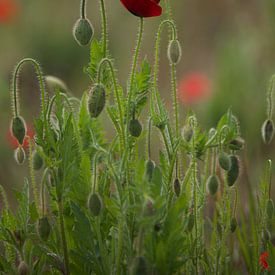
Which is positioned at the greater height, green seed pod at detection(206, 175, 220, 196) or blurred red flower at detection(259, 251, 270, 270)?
green seed pod at detection(206, 175, 220, 196)

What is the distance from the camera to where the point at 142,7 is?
1.73m

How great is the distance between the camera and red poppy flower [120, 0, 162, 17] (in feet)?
5.66

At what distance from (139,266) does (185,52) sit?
12.3 ft

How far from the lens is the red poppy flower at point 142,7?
5.66 ft

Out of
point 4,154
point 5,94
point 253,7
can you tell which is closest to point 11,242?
point 4,154

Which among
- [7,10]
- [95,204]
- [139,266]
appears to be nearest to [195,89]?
[7,10]

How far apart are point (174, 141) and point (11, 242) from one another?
398 millimetres

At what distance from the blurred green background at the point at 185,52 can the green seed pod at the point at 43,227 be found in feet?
4.34

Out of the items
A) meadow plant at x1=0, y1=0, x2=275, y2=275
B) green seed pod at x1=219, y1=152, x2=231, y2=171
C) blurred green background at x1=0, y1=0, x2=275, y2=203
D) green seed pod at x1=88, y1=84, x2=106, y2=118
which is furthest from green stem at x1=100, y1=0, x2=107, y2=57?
blurred green background at x1=0, y1=0, x2=275, y2=203

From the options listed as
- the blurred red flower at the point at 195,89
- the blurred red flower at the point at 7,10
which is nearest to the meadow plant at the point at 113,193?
the blurred red flower at the point at 195,89

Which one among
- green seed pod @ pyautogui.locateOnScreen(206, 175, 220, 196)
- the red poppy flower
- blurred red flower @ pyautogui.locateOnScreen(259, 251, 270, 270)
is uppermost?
the red poppy flower

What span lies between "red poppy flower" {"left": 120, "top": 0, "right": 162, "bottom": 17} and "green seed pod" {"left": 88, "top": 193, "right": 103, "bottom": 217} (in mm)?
400

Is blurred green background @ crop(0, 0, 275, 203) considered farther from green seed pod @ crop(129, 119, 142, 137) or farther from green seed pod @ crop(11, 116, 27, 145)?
green seed pod @ crop(129, 119, 142, 137)

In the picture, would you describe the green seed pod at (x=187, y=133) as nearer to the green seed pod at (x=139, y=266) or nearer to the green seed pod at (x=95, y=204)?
the green seed pod at (x=95, y=204)
